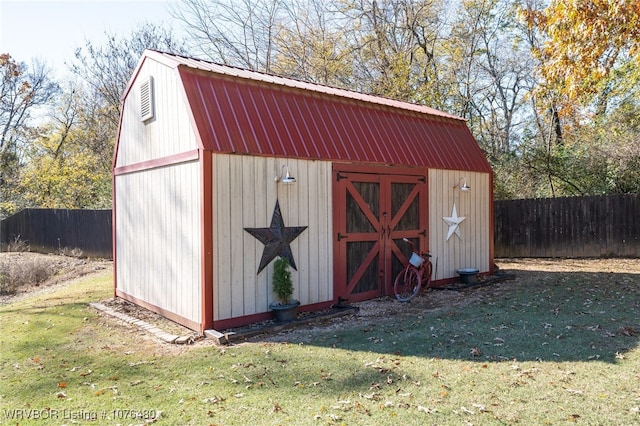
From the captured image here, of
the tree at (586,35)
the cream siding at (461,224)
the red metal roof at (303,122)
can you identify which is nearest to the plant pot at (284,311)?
the red metal roof at (303,122)

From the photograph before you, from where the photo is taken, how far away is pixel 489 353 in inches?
182

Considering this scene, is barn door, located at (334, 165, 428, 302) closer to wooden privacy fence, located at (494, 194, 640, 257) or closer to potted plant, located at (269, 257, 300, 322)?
potted plant, located at (269, 257, 300, 322)

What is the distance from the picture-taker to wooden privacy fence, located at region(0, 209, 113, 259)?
1376 cm

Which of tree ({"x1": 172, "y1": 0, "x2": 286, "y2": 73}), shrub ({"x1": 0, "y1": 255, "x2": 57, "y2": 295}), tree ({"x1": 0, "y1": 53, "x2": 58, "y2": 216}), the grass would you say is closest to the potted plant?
the grass

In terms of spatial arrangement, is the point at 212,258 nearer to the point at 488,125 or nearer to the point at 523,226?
the point at 523,226

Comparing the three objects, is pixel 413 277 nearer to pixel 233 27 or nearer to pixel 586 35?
pixel 586 35

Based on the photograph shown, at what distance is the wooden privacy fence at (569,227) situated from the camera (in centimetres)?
1170

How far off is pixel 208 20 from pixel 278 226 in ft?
40.1

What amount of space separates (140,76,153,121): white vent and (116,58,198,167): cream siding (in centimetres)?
8

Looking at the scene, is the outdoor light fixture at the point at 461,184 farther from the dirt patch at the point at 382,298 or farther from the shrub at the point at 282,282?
the shrub at the point at 282,282

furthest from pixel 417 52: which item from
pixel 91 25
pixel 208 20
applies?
pixel 91 25

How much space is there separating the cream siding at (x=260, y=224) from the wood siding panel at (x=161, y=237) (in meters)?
0.32

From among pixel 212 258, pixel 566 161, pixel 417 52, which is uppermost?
pixel 417 52

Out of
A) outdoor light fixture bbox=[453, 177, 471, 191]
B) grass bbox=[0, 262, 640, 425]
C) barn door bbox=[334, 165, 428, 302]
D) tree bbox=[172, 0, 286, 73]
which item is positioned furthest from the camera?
tree bbox=[172, 0, 286, 73]
